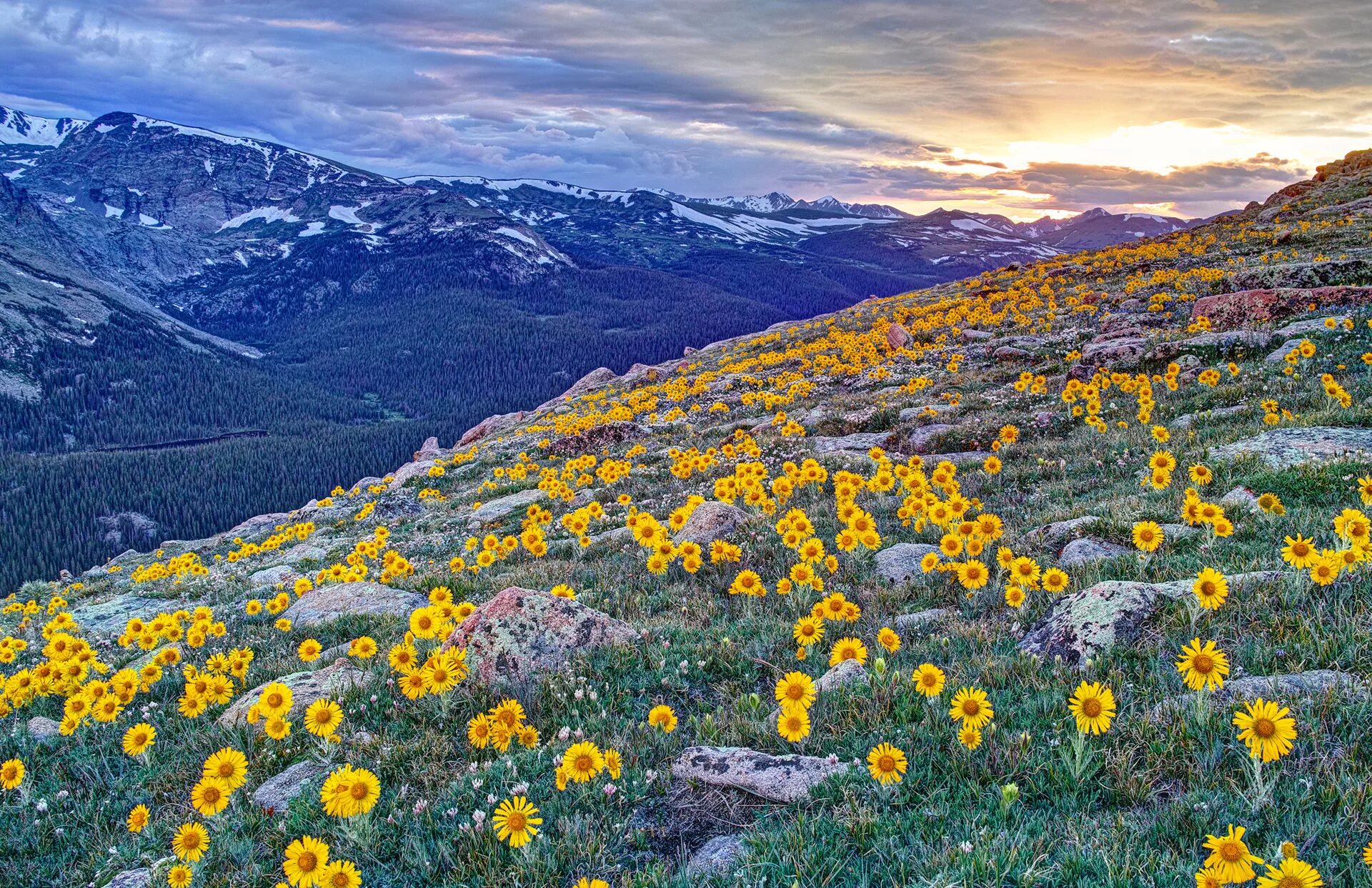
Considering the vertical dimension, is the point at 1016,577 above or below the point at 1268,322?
below

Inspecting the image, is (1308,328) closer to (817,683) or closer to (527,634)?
(817,683)

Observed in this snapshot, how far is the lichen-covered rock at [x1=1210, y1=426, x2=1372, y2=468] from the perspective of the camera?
7965 mm

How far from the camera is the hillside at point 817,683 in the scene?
11.9 feet

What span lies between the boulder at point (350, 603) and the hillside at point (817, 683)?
83 millimetres

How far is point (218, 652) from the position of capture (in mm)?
8352

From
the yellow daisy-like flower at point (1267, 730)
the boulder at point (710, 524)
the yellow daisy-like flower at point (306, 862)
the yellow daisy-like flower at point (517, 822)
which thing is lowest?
the yellow daisy-like flower at point (306, 862)

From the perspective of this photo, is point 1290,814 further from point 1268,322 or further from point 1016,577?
point 1268,322

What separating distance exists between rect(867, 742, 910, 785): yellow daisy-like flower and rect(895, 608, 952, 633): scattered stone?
2428 mm

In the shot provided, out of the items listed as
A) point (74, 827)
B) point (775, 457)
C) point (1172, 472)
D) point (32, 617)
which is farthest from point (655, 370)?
point (74, 827)

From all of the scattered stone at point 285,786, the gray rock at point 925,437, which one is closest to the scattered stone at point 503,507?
the gray rock at point 925,437

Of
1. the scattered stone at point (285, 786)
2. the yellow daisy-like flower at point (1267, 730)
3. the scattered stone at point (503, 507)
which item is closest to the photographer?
the yellow daisy-like flower at point (1267, 730)

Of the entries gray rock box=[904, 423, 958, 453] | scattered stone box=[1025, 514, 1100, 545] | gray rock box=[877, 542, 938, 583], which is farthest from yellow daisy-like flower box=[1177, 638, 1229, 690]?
gray rock box=[904, 423, 958, 453]

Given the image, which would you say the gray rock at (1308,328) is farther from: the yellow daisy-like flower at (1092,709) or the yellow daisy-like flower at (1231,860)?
the yellow daisy-like flower at (1231,860)

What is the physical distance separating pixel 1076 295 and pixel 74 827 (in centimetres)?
3406
